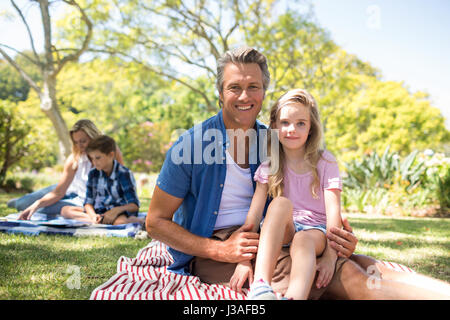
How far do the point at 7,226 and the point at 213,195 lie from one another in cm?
297

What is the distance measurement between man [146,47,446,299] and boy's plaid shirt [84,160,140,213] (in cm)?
237

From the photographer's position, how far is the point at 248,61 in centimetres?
258

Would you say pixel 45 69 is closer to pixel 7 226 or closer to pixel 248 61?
pixel 7 226

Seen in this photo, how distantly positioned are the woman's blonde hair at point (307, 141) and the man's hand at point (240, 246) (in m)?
0.38

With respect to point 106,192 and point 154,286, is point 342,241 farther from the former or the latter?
point 106,192

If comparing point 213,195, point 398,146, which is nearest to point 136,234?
point 213,195

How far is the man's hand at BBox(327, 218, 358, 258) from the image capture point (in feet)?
7.38

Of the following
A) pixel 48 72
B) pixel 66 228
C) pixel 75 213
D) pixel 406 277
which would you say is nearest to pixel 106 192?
pixel 75 213

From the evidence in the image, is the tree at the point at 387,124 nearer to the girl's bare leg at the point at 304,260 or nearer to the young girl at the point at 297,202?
the young girl at the point at 297,202

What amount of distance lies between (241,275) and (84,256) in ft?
5.61

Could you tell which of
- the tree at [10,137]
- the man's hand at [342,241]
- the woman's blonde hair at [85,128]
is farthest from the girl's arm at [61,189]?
the tree at [10,137]

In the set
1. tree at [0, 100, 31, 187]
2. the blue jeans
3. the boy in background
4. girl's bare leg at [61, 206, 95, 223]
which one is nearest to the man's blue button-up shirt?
the boy in background

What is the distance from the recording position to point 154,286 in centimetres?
244

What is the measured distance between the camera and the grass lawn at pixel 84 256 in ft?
7.95
